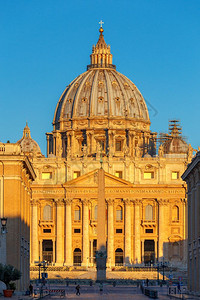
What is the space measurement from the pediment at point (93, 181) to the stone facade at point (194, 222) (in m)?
69.6

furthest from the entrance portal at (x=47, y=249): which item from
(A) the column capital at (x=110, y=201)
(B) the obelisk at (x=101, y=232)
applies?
(B) the obelisk at (x=101, y=232)

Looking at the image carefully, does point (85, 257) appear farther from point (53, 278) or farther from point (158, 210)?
point (53, 278)

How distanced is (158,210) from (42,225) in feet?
56.3

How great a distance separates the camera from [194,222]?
89812 millimetres

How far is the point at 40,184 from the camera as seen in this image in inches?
6614

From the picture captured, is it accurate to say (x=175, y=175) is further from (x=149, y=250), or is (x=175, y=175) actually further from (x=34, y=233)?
(x=34, y=233)

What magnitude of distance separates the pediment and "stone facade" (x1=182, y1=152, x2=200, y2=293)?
69.6 metres

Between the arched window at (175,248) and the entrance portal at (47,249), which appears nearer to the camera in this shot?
the arched window at (175,248)

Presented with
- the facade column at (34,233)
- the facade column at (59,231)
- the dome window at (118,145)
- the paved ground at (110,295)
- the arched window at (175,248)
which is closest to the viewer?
the paved ground at (110,295)

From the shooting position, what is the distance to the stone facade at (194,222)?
84.9m

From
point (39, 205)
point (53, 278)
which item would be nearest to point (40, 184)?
point (39, 205)

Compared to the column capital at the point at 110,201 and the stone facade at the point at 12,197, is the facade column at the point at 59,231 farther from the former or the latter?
the stone facade at the point at 12,197

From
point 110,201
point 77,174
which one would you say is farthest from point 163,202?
point 77,174

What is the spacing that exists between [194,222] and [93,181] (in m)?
77.3
